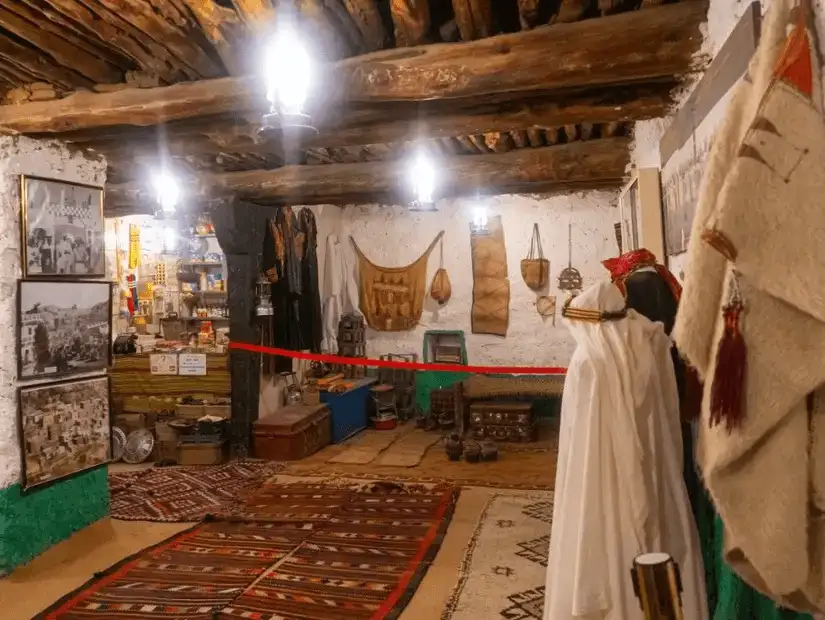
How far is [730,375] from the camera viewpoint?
968 millimetres

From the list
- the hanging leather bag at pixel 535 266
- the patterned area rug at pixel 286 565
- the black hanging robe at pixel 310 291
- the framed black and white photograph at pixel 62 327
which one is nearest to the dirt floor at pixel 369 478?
the patterned area rug at pixel 286 565

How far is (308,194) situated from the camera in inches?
245

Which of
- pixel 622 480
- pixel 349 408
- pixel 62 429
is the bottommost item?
pixel 349 408

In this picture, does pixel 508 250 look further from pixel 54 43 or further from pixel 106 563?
pixel 54 43

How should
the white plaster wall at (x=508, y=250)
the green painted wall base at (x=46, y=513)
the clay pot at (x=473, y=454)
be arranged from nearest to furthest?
the green painted wall base at (x=46, y=513) < the clay pot at (x=473, y=454) < the white plaster wall at (x=508, y=250)

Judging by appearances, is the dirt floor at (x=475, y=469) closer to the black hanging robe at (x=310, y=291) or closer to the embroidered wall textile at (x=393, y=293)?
the black hanging robe at (x=310, y=291)

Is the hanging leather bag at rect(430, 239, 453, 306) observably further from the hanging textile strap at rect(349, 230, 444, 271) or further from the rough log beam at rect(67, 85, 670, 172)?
the rough log beam at rect(67, 85, 670, 172)

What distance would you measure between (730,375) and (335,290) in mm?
7590

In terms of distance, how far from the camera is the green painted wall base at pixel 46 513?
358 cm

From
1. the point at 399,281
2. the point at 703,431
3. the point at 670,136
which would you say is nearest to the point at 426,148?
the point at 670,136

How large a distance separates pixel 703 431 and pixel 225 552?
138 inches

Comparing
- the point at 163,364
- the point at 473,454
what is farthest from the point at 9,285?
the point at 473,454

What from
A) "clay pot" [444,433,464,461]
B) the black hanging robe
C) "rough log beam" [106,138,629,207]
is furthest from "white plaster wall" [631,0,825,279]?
the black hanging robe

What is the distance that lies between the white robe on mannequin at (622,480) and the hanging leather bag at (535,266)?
6.23 metres
